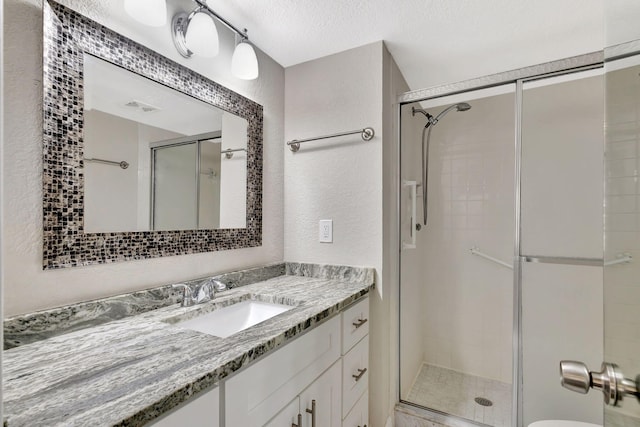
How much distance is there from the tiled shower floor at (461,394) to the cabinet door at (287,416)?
1.19 metres

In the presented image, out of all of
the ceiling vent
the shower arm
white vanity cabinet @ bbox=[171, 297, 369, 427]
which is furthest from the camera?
the shower arm

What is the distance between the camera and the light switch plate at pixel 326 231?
171 centimetres

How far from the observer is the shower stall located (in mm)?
1532

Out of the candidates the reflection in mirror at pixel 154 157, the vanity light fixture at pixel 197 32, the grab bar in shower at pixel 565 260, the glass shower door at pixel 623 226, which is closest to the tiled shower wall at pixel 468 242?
the grab bar in shower at pixel 565 260

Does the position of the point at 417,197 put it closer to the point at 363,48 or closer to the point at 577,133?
the point at 577,133

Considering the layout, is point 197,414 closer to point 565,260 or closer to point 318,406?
point 318,406

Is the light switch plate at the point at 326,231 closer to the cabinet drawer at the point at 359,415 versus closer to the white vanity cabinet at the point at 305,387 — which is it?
the white vanity cabinet at the point at 305,387

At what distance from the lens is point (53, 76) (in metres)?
0.88

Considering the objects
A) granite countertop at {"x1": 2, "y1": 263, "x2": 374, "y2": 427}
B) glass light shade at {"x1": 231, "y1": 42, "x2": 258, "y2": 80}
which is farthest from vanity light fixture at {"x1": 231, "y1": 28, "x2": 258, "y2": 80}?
granite countertop at {"x1": 2, "y1": 263, "x2": 374, "y2": 427}

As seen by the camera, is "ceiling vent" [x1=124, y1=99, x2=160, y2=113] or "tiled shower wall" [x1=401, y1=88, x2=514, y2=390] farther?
"tiled shower wall" [x1=401, y1=88, x2=514, y2=390]

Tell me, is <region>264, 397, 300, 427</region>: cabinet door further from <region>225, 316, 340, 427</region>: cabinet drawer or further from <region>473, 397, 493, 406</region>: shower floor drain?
<region>473, 397, 493, 406</region>: shower floor drain

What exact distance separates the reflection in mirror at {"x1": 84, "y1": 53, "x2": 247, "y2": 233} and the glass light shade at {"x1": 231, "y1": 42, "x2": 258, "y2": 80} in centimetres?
20

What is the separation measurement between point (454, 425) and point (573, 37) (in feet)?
6.97

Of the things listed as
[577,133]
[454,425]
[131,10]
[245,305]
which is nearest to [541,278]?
[577,133]
